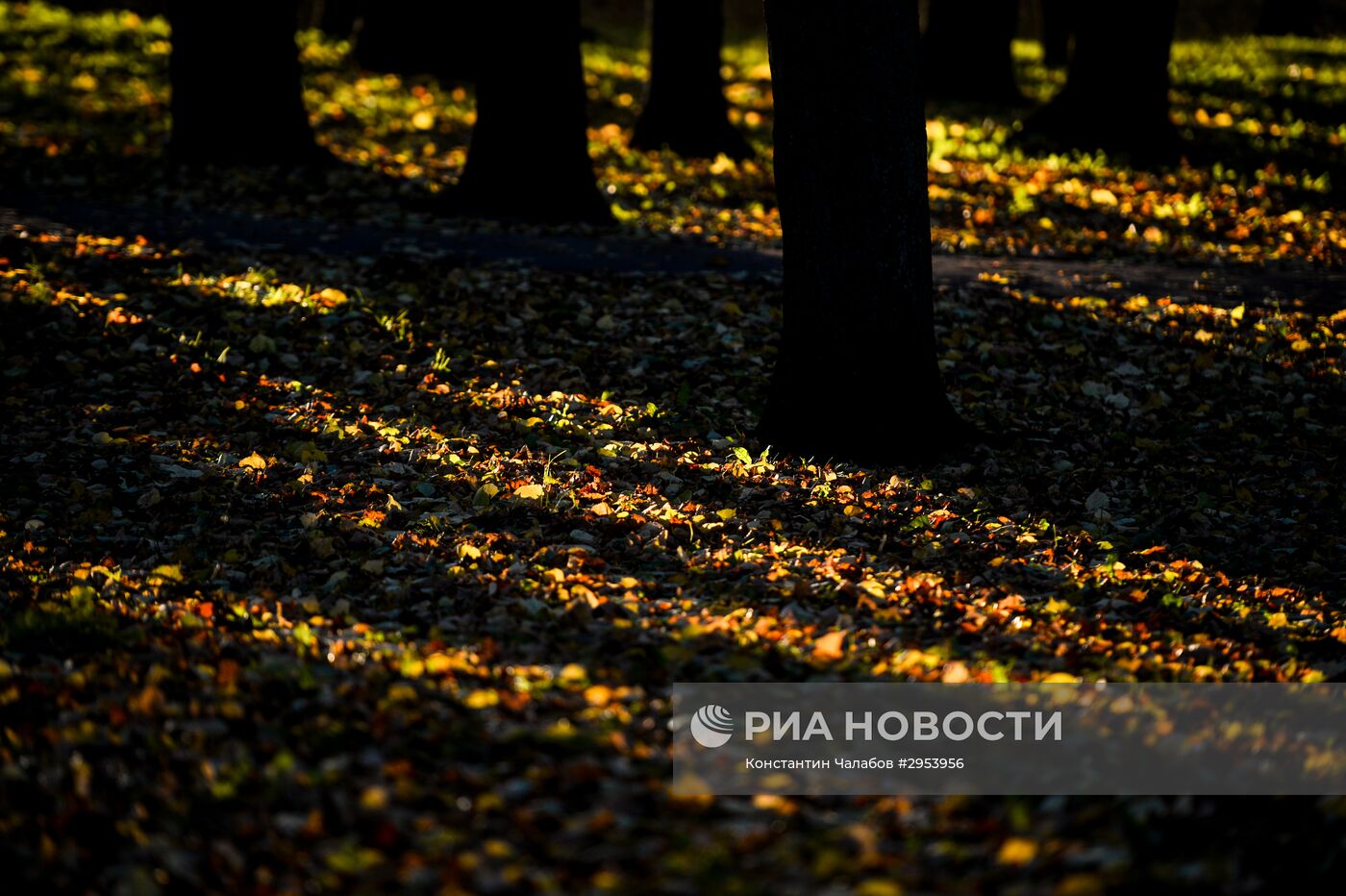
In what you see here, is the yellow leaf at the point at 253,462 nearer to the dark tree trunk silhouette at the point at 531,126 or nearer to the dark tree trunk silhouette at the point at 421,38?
the dark tree trunk silhouette at the point at 531,126

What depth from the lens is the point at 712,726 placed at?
3771 mm

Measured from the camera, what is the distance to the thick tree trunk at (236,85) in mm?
11320

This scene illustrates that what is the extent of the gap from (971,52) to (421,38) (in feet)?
26.7

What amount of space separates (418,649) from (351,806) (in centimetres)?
102

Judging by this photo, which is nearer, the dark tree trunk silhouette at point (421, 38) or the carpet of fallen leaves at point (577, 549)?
the carpet of fallen leaves at point (577, 549)

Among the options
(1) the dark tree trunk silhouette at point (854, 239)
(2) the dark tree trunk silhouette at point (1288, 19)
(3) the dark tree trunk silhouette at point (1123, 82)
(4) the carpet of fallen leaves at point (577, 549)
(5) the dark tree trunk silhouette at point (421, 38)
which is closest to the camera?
(4) the carpet of fallen leaves at point (577, 549)

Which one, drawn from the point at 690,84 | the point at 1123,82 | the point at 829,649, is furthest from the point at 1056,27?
the point at 829,649

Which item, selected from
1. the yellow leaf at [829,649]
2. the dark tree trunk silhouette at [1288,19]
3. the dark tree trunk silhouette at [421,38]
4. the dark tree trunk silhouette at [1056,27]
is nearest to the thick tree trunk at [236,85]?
the dark tree trunk silhouette at [421,38]

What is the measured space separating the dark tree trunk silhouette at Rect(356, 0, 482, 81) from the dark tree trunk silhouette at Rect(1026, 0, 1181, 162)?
8659mm

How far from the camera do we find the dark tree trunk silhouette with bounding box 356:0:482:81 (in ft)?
55.0

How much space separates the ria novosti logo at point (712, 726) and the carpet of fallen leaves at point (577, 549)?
0.47 ft

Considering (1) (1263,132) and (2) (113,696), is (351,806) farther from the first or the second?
(1) (1263,132)

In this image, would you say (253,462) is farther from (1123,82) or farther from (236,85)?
(1123,82)

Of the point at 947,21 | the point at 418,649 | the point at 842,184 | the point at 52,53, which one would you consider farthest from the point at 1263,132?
the point at 52,53
